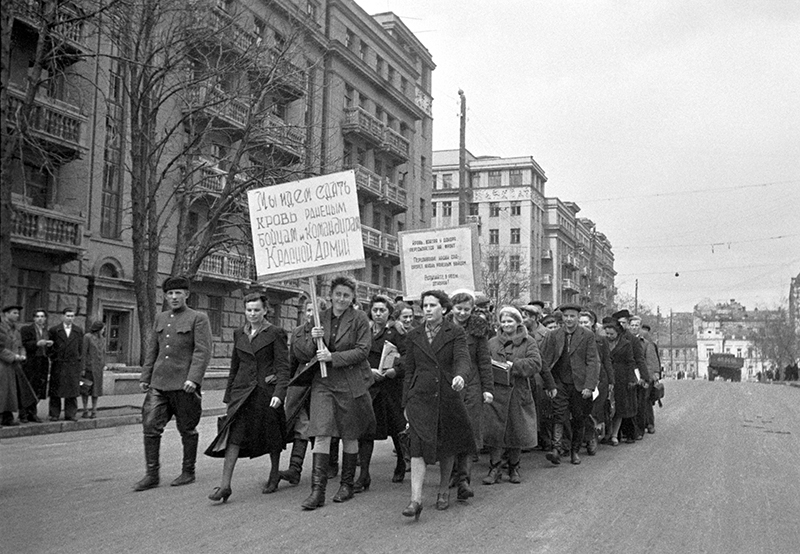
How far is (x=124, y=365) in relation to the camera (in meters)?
25.3

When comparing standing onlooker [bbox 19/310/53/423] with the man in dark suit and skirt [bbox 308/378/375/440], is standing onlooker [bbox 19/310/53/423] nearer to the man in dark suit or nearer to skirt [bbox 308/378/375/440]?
skirt [bbox 308/378/375/440]

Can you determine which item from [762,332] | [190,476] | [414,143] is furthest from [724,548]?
[762,332]

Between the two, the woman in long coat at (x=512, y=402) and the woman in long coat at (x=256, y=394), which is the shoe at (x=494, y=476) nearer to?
the woman in long coat at (x=512, y=402)

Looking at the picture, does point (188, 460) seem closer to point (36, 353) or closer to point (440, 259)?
point (440, 259)

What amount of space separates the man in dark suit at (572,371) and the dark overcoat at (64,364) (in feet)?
27.3

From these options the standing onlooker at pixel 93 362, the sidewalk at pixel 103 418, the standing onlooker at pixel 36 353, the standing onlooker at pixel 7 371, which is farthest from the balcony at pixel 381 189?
the standing onlooker at pixel 7 371

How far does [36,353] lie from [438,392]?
962cm

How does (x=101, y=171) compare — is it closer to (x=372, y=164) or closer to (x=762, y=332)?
(x=372, y=164)

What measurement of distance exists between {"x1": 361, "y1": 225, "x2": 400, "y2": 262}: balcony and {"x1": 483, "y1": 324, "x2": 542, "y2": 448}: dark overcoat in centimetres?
3268

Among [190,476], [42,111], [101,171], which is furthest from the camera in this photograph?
[101,171]

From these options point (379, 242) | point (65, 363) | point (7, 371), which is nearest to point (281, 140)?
point (65, 363)

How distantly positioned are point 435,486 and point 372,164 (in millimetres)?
37717

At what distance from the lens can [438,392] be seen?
6.94 metres

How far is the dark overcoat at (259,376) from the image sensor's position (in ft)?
24.4
